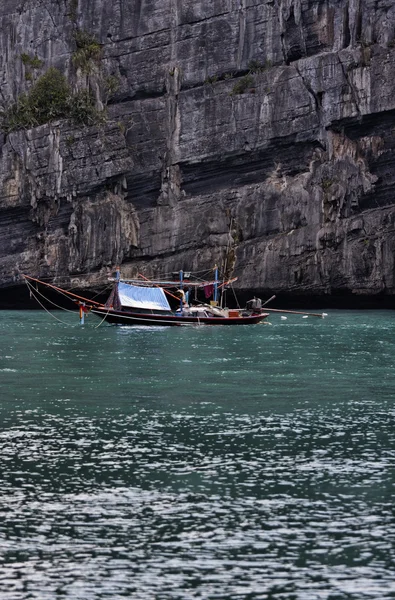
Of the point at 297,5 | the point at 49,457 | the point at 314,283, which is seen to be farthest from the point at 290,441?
the point at 297,5

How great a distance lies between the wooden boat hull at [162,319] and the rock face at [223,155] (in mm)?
12589

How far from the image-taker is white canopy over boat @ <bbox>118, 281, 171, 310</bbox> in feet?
282

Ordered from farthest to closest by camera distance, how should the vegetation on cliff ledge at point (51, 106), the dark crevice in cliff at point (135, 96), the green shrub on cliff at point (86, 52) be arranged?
the green shrub on cliff at point (86, 52)
the dark crevice in cliff at point (135, 96)
the vegetation on cliff ledge at point (51, 106)

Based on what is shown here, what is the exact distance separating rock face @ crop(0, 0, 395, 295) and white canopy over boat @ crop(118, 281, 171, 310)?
1235 cm

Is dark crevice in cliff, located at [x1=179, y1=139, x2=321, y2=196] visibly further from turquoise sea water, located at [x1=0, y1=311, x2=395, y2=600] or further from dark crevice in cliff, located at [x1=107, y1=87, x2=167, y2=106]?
turquoise sea water, located at [x1=0, y1=311, x2=395, y2=600]

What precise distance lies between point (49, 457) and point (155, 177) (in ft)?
238

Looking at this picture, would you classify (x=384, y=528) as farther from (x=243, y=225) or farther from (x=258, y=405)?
(x=243, y=225)

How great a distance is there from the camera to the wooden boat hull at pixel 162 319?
84.7 metres

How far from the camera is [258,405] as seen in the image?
38.8 metres

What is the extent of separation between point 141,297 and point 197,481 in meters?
60.0

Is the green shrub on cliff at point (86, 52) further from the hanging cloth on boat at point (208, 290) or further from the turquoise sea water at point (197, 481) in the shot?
the turquoise sea water at point (197, 481)

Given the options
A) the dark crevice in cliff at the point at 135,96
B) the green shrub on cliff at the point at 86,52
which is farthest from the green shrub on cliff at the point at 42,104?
the dark crevice in cliff at the point at 135,96

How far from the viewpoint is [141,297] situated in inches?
3408

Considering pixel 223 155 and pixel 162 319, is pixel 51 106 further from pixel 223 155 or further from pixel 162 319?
pixel 162 319
